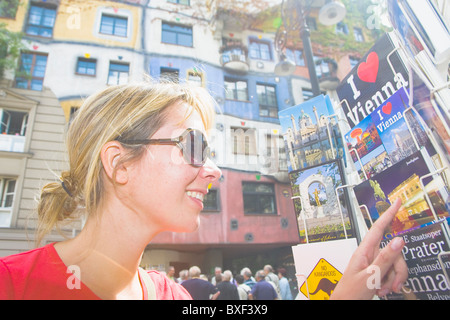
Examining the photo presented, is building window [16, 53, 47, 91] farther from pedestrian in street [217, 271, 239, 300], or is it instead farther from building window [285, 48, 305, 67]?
pedestrian in street [217, 271, 239, 300]

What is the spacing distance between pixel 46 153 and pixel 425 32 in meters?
3.10

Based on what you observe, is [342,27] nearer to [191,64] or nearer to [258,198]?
[191,64]

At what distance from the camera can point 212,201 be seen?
12.9ft

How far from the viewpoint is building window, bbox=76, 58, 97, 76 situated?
3.11m

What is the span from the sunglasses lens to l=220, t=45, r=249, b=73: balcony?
94.7 inches

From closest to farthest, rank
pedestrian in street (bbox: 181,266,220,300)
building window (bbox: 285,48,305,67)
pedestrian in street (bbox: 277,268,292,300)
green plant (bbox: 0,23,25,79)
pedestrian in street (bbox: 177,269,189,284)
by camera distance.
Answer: pedestrian in street (bbox: 277,268,292,300), pedestrian in street (bbox: 181,266,220,300), green plant (bbox: 0,23,25,79), building window (bbox: 285,48,305,67), pedestrian in street (bbox: 177,269,189,284)

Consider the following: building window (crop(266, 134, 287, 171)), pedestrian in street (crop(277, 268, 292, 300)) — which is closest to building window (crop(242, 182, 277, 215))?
building window (crop(266, 134, 287, 171))

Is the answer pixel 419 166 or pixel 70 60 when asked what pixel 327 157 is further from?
pixel 70 60

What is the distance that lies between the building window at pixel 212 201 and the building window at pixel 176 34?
7.15ft

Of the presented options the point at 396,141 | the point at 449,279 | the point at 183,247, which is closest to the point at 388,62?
the point at 396,141

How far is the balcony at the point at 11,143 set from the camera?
2.52 metres

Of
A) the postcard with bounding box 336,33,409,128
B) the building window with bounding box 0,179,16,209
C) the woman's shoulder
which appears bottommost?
the woman's shoulder

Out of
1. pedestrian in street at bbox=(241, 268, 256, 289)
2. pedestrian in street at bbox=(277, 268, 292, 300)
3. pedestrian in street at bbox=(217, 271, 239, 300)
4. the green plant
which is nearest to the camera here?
pedestrian in street at bbox=(277, 268, 292, 300)

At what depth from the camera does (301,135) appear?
3.17 ft
